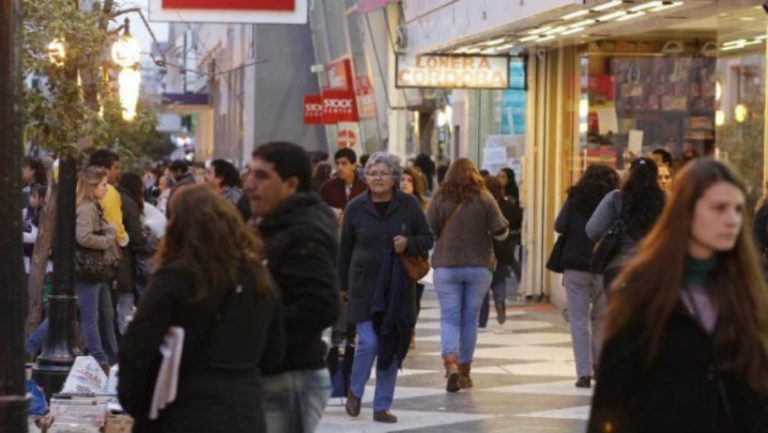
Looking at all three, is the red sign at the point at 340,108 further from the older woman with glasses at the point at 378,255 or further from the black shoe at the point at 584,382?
the older woman with glasses at the point at 378,255

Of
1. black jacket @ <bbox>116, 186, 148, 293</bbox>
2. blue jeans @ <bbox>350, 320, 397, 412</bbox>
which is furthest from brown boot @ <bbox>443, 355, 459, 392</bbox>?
black jacket @ <bbox>116, 186, 148, 293</bbox>

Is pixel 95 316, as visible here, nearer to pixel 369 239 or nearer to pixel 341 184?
pixel 369 239

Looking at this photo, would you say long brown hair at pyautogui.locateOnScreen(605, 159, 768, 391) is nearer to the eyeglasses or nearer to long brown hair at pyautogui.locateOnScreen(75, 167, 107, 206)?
the eyeglasses

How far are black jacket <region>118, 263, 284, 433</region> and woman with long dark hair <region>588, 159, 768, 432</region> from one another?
1.25 m

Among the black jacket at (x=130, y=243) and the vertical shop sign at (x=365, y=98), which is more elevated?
the vertical shop sign at (x=365, y=98)

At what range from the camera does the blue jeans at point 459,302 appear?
1384 cm

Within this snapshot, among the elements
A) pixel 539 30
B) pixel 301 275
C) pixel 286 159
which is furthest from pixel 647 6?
pixel 301 275

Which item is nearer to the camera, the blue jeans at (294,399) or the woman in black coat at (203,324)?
the woman in black coat at (203,324)

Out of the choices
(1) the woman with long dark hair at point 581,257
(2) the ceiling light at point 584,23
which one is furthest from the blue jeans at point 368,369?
(2) the ceiling light at point 584,23

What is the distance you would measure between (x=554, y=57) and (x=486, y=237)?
8437 mm

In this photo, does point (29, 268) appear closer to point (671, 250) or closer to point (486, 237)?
point (486, 237)

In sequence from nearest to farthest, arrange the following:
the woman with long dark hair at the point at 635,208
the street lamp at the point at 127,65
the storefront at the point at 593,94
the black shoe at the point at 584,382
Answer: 1. the woman with long dark hair at the point at 635,208
2. the black shoe at the point at 584,382
3. the street lamp at the point at 127,65
4. the storefront at the point at 593,94

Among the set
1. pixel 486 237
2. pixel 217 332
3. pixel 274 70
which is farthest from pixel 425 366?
pixel 274 70

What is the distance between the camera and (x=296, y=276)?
22.3 ft
